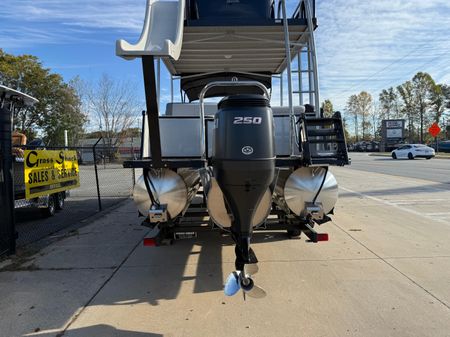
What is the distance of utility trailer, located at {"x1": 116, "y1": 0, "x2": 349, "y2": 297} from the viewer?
3252mm

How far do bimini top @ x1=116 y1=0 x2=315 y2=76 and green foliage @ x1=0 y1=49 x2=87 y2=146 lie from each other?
37398 millimetres

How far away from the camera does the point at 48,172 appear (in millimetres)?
7785

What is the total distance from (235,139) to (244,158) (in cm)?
18

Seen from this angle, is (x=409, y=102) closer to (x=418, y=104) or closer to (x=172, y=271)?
(x=418, y=104)

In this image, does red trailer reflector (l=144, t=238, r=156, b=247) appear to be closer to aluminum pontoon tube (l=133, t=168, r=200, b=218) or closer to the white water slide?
aluminum pontoon tube (l=133, t=168, r=200, b=218)

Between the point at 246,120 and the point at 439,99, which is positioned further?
the point at 439,99

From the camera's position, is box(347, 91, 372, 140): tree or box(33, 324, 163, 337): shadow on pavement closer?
box(33, 324, 163, 337): shadow on pavement

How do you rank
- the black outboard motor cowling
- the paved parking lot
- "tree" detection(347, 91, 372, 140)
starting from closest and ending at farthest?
the black outboard motor cowling, the paved parking lot, "tree" detection(347, 91, 372, 140)

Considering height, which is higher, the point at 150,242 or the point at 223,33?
the point at 223,33

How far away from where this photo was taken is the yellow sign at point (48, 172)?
6.87m

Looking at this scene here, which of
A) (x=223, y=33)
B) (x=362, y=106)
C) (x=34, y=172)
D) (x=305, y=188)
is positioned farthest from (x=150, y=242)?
(x=362, y=106)

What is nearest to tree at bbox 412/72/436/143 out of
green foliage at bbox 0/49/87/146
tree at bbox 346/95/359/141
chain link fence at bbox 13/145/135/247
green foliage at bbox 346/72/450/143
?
green foliage at bbox 346/72/450/143

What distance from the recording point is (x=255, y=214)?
11.7 ft

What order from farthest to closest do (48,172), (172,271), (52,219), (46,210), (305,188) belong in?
1. (46,210)
2. (52,219)
3. (48,172)
4. (172,271)
5. (305,188)
